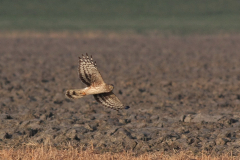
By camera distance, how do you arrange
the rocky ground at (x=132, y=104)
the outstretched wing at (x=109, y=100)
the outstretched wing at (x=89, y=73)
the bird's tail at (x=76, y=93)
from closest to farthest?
1. the bird's tail at (x=76, y=93)
2. the outstretched wing at (x=89, y=73)
3. the outstretched wing at (x=109, y=100)
4. the rocky ground at (x=132, y=104)

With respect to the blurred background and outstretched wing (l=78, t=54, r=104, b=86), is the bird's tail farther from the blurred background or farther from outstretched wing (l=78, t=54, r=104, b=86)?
the blurred background

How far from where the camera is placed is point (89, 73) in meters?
6.82

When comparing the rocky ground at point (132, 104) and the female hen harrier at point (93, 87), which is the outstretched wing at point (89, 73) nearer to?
the female hen harrier at point (93, 87)

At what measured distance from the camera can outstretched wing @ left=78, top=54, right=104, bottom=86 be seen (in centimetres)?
675

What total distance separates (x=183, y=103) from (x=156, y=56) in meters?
9.70

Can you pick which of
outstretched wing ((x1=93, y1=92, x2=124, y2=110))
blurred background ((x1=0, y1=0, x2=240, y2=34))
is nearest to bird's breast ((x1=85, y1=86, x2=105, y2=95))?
outstretched wing ((x1=93, y1=92, x2=124, y2=110))

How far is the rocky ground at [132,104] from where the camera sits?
26.5 ft

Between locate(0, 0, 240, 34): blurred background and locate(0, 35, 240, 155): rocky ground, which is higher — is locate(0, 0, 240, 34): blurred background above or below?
above

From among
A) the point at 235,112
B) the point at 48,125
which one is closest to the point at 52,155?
the point at 48,125

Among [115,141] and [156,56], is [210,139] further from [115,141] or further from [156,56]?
[156,56]

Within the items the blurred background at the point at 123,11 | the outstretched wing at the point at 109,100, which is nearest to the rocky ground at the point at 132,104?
the outstretched wing at the point at 109,100

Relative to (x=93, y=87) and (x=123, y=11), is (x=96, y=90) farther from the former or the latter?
(x=123, y=11)

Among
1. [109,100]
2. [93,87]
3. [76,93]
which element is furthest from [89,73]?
[109,100]

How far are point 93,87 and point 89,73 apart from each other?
207 mm
